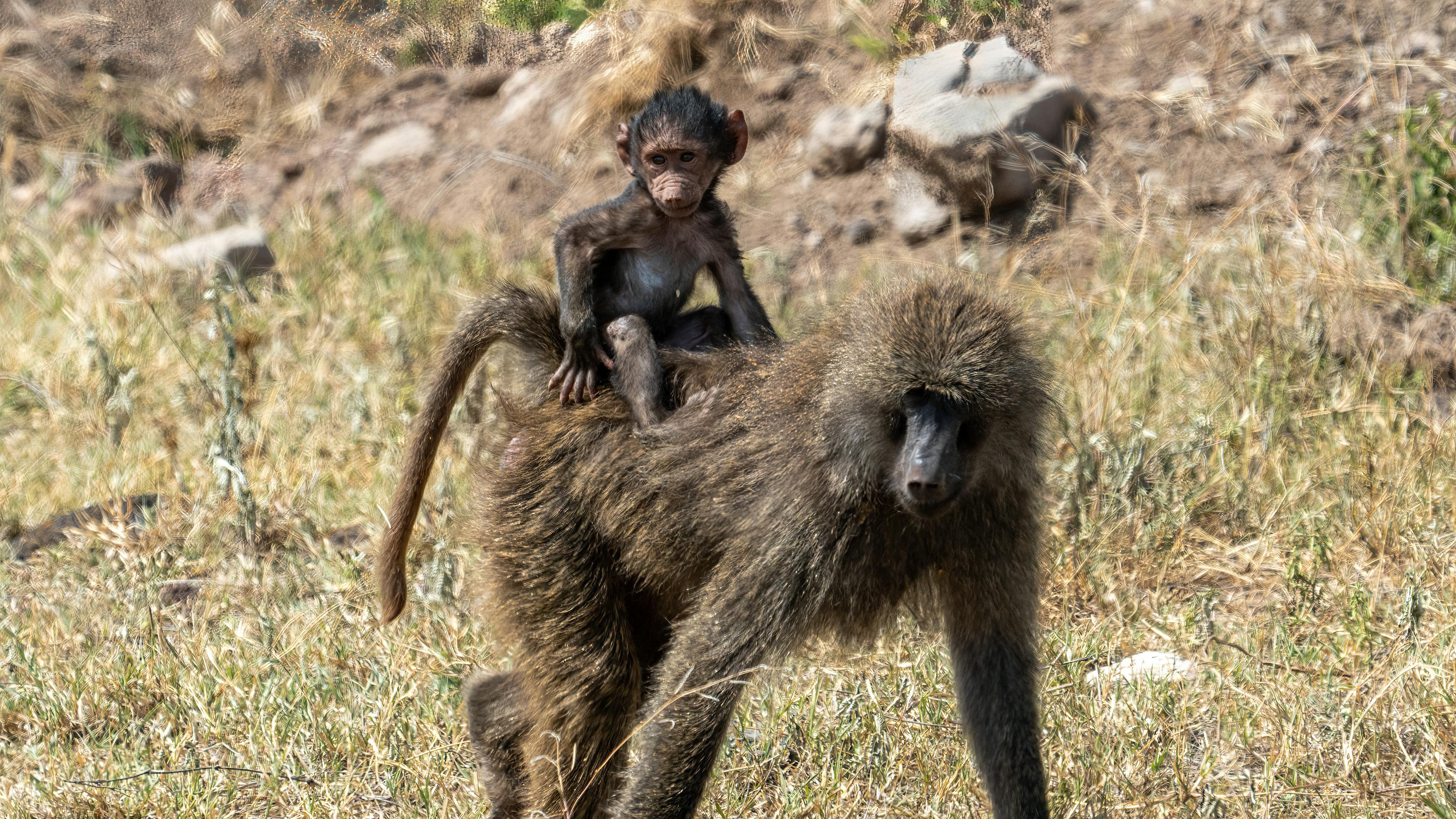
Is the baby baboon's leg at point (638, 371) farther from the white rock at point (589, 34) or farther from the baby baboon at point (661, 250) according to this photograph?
the white rock at point (589, 34)

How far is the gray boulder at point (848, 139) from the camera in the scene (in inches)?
247

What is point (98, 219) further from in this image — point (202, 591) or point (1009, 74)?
point (1009, 74)

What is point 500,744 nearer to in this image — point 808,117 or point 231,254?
point 231,254

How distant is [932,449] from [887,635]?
990 millimetres

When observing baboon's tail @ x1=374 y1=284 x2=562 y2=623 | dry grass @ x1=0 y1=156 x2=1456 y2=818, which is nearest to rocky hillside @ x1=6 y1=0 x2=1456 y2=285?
dry grass @ x1=0 y1=156 x2=1456 y2=818

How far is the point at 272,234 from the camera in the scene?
682 centimetres

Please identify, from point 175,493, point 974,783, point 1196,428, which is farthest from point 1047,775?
point 175,493

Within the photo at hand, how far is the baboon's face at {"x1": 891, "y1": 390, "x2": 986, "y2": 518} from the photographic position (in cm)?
239

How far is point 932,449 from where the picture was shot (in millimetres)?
2404

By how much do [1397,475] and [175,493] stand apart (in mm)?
3873

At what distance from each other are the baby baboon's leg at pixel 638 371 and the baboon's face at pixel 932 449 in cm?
60

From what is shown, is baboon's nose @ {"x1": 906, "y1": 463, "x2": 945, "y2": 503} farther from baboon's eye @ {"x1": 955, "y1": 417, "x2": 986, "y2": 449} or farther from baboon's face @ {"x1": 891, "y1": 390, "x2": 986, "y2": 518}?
baboon's eye @ {"x1": 955, "y1": 417, "x2": 986, "y2": 449}

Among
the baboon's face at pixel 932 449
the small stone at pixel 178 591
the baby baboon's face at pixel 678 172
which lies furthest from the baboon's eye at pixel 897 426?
the small stone at pixel 178 591

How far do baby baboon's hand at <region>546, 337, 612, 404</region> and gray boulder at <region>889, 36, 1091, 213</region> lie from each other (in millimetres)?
2978
